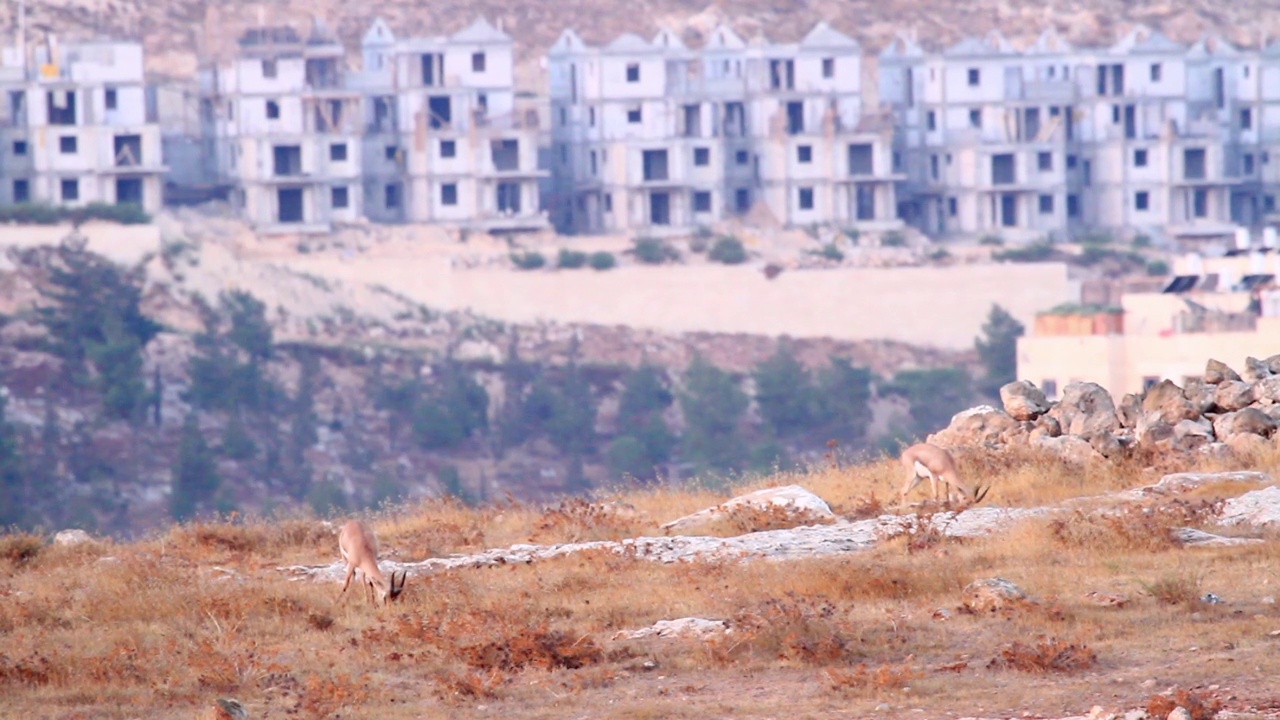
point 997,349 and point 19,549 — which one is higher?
point 19,549

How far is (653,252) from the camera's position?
241ft

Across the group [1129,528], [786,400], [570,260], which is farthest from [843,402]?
[1129,528]

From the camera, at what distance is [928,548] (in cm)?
1359

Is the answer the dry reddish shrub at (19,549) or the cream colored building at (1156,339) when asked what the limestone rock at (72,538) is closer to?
the dry reddish shrub at (19,549)

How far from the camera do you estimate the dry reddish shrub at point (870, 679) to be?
9898 mm

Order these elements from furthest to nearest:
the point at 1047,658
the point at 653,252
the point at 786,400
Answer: the point at 653,252, the point at 786,400, the point at 1047,658

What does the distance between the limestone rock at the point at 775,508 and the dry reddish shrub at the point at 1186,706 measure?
239 inches

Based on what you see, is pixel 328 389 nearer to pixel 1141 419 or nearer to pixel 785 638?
pixel 1141 419

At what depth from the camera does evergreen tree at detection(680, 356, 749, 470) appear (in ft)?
212

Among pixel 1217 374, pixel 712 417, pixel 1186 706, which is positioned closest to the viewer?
pixel 1186 706

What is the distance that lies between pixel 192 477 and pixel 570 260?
59.8 ft

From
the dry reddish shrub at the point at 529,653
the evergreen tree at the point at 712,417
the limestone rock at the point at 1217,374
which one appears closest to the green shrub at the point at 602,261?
the evergreen tree at the point at 712,417

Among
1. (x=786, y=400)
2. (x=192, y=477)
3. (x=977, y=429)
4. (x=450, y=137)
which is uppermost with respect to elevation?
(x=450, y=137)

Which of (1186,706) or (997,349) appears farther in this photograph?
(997,349)
